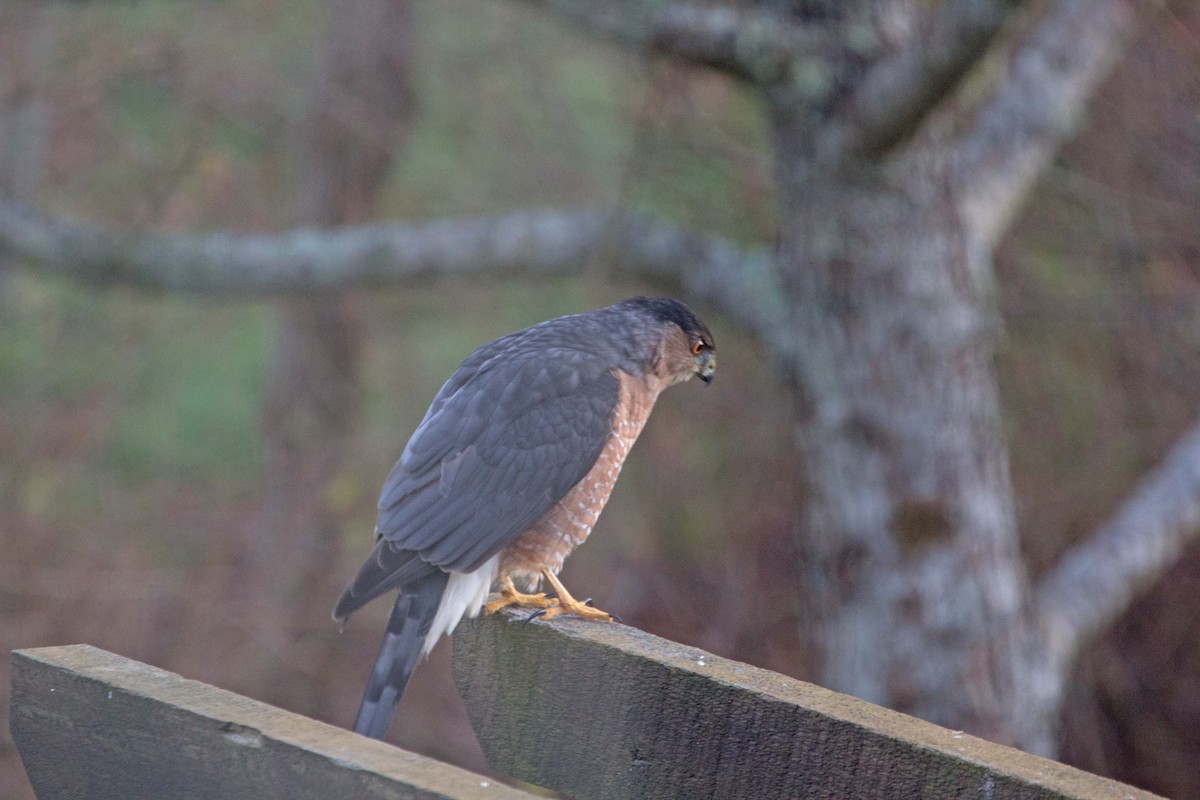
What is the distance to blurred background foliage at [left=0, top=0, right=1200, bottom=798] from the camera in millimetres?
5312

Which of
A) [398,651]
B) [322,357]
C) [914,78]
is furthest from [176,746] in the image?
[322,357]

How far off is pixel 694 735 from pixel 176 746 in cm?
52

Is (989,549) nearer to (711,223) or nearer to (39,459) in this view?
(711,223)

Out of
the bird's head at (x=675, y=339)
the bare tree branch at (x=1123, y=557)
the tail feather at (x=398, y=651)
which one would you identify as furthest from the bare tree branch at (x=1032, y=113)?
the tail feather at (x=398, y=651)

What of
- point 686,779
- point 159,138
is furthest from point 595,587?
point 686,779

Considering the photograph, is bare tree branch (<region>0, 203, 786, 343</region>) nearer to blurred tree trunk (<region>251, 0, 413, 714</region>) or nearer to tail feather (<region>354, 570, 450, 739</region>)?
blurred tree trunk (<region>251, 0, 413, 714</region>)

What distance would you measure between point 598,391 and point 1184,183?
3.14 m

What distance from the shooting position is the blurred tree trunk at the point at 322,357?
6.25m

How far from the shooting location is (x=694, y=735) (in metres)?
1.43

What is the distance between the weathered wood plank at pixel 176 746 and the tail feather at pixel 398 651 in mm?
602

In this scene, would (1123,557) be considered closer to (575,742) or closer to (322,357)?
(575,742)

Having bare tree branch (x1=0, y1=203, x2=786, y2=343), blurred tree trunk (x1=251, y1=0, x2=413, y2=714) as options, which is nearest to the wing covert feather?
bare tree branch (x1=0, y1=203, x2=786, y2=343)

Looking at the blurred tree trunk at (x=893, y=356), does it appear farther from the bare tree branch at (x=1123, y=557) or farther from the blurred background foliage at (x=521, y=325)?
the blurred background foliage at (x=521, y=325)

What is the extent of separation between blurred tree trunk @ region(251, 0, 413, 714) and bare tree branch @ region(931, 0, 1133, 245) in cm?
311
